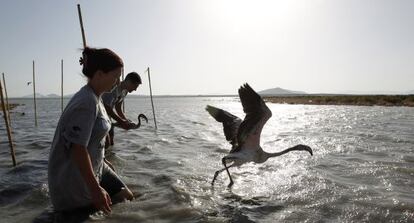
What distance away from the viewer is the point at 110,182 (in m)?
6.70

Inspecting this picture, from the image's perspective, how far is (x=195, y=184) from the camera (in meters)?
8.84

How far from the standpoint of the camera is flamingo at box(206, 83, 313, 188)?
7715 millimetres

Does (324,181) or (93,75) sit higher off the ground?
(93,75)

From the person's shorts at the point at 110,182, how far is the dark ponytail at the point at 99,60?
226cm

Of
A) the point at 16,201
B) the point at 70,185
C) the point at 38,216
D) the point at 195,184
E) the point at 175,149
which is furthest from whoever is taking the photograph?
the point at 175,149

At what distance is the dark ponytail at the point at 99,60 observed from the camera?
4762 millimetres

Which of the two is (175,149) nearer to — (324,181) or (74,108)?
(324,181)

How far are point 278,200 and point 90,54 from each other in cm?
464

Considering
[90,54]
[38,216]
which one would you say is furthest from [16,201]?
[90,54]

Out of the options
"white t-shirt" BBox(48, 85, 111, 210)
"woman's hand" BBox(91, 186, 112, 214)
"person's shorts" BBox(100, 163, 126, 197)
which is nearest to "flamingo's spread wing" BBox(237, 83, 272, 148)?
"person's shorts" BBox(100, 163, 126, 197)

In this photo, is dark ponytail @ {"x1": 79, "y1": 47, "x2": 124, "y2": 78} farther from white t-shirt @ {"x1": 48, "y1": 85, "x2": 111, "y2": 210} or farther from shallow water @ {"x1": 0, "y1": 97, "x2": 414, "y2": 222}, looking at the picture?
shallow water @ {"x1": 0, "y1": 97, "x2": 414, "y2": 222}

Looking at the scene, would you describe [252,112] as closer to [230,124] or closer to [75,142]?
[230,124]

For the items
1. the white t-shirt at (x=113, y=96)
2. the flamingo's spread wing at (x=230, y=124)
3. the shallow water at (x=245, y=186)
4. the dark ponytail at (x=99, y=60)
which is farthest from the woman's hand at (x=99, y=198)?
the white t-shirt at (x=113, y=96)

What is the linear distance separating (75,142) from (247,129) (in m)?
4.33
